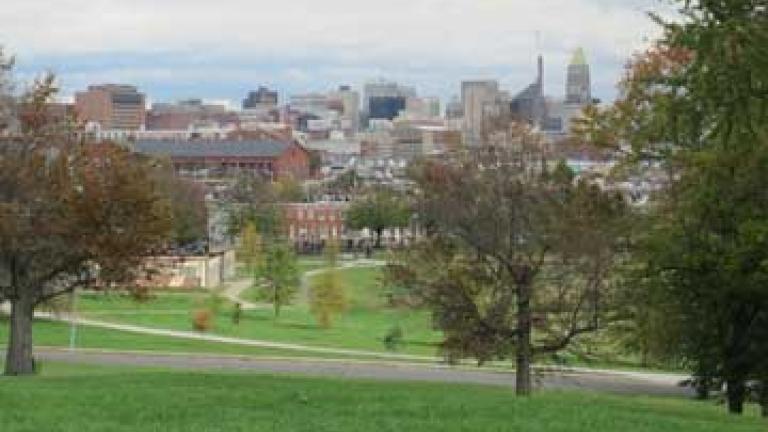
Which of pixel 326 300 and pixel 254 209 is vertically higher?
pixel 254 209

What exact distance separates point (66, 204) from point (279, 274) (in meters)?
42.9

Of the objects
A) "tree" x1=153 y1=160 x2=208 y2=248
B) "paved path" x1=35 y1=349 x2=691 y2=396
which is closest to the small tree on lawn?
"tree" x1=153 y1=160 x2=208 y2=248

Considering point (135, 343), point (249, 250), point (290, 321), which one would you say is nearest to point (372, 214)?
point (249, 250)

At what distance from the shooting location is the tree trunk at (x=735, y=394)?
2495 cm

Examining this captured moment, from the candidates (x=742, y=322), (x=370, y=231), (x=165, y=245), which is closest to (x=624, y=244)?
(x=742, y=322)

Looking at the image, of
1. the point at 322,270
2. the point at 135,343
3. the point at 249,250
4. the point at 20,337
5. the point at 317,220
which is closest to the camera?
the point at 20,337

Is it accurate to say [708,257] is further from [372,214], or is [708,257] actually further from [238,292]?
[372,214]

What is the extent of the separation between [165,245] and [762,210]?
13283mm

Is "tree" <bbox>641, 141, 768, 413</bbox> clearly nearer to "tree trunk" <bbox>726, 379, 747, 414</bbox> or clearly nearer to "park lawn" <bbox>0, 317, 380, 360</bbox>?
"tree trunk" <bbox>726, 379, 747, 414</bbox>

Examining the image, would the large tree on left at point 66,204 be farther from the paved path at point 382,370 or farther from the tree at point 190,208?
the tree at point 190,208

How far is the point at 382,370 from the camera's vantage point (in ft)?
146

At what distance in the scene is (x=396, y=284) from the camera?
1117 inches

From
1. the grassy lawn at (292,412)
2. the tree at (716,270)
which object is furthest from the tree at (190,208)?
the grassy lawn at (292,412)

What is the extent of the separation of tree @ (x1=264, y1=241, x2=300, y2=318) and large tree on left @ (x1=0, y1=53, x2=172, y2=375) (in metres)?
40.9
